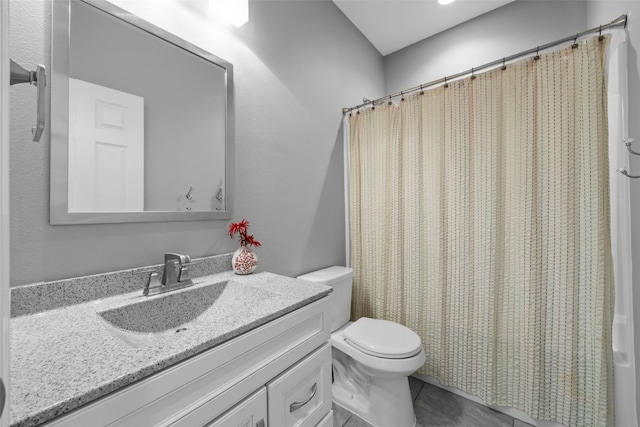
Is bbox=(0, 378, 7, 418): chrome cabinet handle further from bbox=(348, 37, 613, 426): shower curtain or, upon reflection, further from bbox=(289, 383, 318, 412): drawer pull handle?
bbox=(348, 37, 613, 426): shower curtain

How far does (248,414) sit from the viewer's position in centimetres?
70

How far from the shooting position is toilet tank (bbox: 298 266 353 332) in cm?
162

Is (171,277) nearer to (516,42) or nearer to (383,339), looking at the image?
(383,339)

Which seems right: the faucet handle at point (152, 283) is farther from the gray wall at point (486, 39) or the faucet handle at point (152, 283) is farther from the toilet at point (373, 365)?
the gray wall at point (486, 39)

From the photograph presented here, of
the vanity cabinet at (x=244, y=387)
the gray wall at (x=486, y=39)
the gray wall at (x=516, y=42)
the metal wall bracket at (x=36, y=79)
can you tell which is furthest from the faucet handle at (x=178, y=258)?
the gray wall at (x=486, y=39)

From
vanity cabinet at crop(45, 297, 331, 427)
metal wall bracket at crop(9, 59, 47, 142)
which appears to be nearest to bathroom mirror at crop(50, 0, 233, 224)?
metal wall bracket at crop(9, 59, 47, 142)

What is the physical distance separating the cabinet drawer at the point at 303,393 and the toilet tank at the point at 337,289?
0.62 metres

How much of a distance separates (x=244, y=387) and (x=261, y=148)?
111 cm

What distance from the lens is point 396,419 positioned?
1354 millimetres

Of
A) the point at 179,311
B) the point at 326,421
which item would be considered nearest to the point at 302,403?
the point at 326,421

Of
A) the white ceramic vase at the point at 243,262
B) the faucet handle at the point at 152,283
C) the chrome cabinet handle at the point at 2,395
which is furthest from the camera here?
the white ceramic vase at the point at 243,262

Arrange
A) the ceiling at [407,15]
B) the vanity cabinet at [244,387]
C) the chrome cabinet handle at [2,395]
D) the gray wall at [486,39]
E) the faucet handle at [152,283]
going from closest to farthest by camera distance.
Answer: the chrome cabinet handle at [2,395], the vanity cabinet at [244,387], the faucet handle at [152,283], the gray wall at [486,39], the ceiling at [407,15]

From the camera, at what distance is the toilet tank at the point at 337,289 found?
63.7 inches

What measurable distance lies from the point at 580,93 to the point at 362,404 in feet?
6.50
